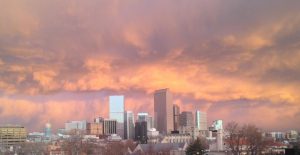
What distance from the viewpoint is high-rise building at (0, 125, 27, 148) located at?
91094mm

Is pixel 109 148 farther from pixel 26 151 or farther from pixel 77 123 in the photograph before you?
pixel 77 123

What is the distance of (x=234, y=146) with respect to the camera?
5478 cm

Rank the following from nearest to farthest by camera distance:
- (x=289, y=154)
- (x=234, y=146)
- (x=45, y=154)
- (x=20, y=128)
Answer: (x=289, y=154) → (x=234, y=146) → (x=45, y=154) → (x=20, y=128)

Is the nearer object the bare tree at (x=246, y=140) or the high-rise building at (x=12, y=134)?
the bare tree at (x=246, y=140)

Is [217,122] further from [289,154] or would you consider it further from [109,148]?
[289,154]

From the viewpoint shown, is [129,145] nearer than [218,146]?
No

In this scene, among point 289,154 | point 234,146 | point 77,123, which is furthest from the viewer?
point 77,123

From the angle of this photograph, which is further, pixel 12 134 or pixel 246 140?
pixel 12 134

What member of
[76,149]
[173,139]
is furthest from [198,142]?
[173,139]

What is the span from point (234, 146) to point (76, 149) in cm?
1827

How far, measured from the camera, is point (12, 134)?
316ft

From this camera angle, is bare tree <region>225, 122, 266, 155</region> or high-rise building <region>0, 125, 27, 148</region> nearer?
bare tree <region>225, 122, 266, 155</region>

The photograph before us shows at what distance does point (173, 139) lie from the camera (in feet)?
297

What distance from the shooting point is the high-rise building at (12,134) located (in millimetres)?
91094
